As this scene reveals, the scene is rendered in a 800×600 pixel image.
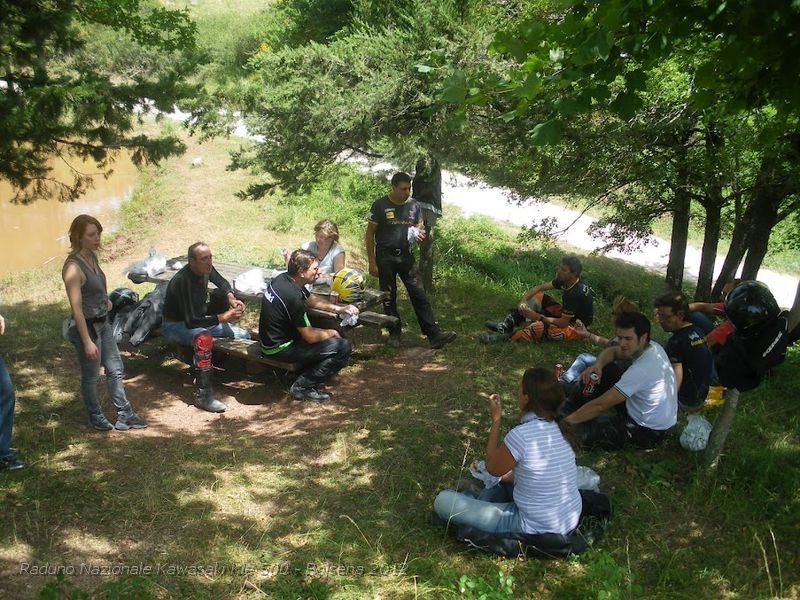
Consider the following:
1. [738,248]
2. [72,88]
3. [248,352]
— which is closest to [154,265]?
[248,352]

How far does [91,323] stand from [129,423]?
33.4 inches

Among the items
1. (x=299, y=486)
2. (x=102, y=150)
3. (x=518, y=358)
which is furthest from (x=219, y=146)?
(x=299, y=486)

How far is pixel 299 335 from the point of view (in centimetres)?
608

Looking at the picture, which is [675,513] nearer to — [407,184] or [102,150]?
[407,184]

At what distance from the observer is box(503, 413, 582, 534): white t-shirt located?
148 inches

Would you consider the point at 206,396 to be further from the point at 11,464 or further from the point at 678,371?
the point at 678,371

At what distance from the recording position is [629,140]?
8789 millimetres

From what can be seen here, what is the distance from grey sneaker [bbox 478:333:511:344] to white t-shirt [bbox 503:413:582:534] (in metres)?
3.60

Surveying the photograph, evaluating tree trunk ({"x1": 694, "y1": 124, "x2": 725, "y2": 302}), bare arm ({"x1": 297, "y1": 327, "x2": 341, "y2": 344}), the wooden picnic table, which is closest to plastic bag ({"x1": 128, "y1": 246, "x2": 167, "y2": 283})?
the wooden picnic table

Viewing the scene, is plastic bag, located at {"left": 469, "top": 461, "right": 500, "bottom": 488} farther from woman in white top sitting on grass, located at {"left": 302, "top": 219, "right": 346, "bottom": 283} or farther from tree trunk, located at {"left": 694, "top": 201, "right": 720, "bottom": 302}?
tree trunk, located at {"left": 694, "top": 201, "right": 720, "bottom": 302}

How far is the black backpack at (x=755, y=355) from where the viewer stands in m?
4.33

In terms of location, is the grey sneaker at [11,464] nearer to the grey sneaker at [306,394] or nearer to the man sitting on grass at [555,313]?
the grey sneaker at [306,394]

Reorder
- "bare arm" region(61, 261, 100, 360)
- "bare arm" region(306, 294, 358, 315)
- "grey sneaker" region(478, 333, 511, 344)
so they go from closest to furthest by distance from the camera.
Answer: "bare arm" region(61, 261, 100, 360) < "bare arm" region(306, 294, 358, 315) < "grey sneaker" region(478, 333, 511, 344)

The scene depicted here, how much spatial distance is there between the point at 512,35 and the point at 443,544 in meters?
2.82
